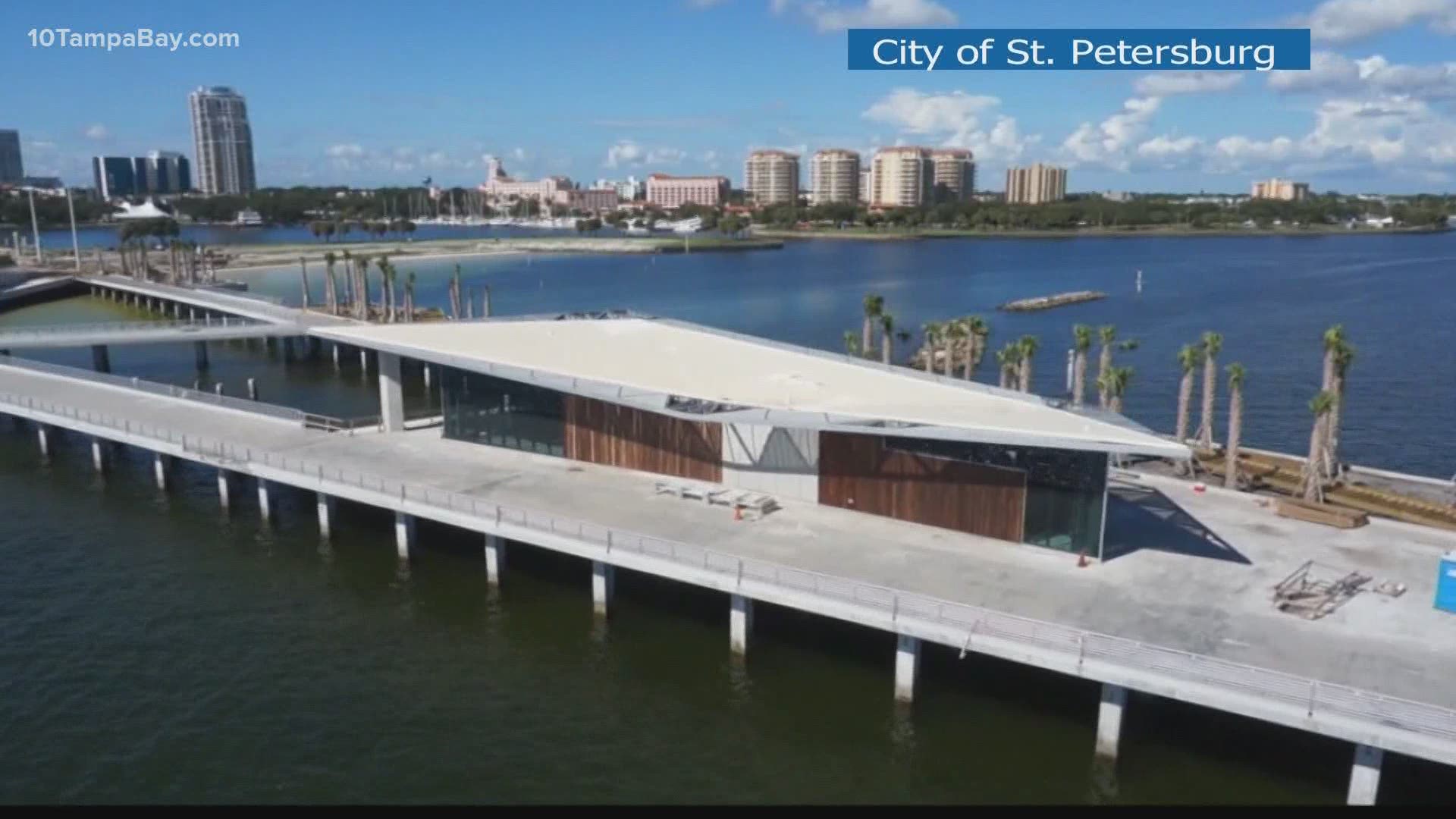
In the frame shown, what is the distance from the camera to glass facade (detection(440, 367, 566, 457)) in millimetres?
43094

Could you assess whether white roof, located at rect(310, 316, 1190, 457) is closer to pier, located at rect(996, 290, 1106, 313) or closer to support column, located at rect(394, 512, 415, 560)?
support column, located at rect(394, 512, 415, 560)

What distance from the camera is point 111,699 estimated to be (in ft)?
100

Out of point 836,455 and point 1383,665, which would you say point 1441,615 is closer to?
point 1383,665

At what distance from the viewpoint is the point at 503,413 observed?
146 ft

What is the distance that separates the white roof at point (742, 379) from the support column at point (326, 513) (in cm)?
689

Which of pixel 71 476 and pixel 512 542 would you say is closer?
pixel 512 542

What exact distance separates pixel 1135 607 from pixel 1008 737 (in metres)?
4.94

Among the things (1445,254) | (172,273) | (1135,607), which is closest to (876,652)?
(1135,607)

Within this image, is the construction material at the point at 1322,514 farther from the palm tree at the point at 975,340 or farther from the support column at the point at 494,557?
the support column at the point at 494,557

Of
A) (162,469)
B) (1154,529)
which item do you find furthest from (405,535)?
(1154,529)

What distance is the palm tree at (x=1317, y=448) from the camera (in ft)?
126

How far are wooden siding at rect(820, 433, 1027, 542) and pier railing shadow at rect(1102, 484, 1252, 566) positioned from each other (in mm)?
3225

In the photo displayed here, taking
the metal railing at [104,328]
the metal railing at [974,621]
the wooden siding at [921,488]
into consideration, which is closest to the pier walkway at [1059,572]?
the metal railing at [974,621]

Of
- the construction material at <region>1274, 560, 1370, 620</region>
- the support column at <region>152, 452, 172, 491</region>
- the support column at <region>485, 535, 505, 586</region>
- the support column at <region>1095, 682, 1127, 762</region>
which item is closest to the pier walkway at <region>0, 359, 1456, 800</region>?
the support column at <region>1095, 682, 1127, 762</region>
